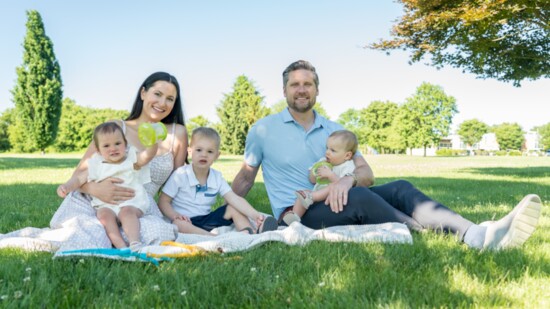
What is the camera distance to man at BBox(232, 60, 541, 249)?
3624 mm

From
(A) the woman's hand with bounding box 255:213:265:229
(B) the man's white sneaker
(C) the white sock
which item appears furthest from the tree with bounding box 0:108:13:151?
(B) the man's white sneaker

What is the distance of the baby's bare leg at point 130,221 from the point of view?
11.7 feet

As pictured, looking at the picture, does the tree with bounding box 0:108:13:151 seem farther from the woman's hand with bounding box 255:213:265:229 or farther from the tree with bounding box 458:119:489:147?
the tree with bounding box 458:119:489:147

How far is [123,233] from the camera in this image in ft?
12.1

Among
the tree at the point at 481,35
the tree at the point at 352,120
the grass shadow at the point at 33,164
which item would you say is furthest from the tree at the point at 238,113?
the tree at the point at 352,120

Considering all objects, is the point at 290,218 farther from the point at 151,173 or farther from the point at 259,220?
the point at 151,173

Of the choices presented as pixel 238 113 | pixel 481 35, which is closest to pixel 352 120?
pixel 238 113

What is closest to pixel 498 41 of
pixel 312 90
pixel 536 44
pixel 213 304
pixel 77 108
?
pixel 536 44

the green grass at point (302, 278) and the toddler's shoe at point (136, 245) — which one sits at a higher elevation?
the toddler's shoe at point (136, 245)

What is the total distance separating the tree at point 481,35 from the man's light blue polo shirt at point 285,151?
28.2ft

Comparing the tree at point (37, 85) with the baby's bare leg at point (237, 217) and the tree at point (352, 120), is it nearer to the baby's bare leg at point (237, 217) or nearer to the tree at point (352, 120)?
the baby's bare leg at point (237, 217)

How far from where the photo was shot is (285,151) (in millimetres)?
4504

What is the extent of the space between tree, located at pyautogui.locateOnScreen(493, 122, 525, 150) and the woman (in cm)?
13745

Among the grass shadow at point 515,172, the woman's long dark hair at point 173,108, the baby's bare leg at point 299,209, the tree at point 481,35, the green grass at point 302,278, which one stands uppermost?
the tree at point 481,35
